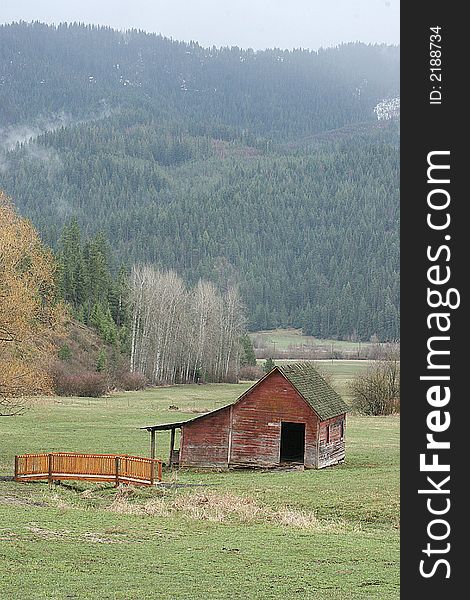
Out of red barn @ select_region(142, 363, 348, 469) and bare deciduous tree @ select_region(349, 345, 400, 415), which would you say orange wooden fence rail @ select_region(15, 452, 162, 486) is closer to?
red barn @ select_region(142, 363, 348, 469)

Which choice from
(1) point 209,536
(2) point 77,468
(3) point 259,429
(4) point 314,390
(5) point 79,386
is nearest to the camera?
(1) point 209,536

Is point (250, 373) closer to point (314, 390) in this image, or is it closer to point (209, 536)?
point (314, 390)

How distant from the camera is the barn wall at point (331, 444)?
47.4 m

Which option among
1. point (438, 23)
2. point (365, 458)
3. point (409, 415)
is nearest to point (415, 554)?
point (409, 415)

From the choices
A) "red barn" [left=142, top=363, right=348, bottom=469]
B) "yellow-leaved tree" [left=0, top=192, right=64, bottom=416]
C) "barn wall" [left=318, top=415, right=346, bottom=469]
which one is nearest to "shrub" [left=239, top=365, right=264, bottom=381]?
"barn wall" [left=318, top=415, right=346, bottom=469]

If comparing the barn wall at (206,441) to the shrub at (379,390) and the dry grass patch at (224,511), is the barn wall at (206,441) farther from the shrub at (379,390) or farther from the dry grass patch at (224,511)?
the shrub at (379,390)

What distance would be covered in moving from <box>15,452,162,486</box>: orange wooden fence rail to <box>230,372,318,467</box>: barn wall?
10985 mm

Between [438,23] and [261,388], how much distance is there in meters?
38.6

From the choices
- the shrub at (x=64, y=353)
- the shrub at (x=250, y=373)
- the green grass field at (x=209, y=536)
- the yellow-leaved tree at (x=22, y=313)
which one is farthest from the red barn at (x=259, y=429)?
the shrub at (x=250, y=373)

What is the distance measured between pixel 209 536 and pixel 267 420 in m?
22.9

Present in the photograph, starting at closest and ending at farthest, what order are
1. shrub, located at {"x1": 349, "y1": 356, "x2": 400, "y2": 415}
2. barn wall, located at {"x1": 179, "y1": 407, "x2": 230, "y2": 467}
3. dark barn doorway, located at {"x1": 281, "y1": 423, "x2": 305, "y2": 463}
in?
1. barn wall, located at {"x1": 179, "y1": 407, "x2": 230, "y2": 467}
2. dark barn doorway, located at {"x1": 281, "y1": 423, "x2": 305, "y2": 463}
3. shrub, located at {"x1": 349, "y1": 356, "x2": 400, "y2": 415}

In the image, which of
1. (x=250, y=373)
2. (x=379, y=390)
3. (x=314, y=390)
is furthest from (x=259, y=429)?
(x=250, y=373)

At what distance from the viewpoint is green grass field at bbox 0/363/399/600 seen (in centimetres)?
1858

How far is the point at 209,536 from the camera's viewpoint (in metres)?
25.1
